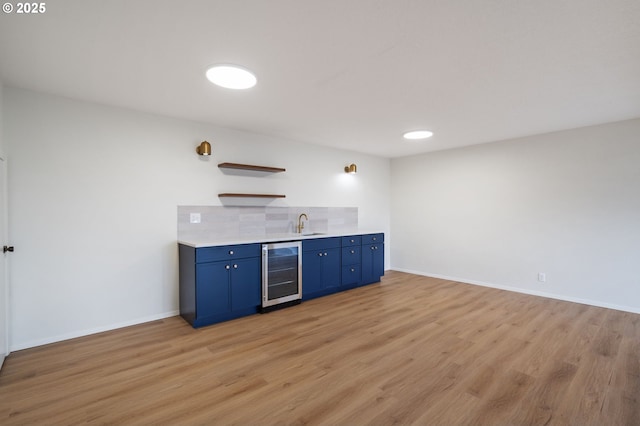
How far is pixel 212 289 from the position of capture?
3338 millimetres

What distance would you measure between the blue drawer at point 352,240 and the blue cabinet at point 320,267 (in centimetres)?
14

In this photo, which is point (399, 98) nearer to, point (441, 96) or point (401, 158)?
point (441, 96)

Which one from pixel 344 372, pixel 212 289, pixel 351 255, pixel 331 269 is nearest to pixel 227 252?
pixel 212 289

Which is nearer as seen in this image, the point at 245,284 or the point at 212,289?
the point at 212,289

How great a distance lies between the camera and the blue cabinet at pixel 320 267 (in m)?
4.24

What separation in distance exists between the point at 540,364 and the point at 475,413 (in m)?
1.05

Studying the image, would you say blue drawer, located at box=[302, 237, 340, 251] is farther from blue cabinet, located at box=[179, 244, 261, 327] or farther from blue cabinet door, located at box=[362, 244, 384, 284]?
blue cabinet, located at box=[179, 244, 261, 327]

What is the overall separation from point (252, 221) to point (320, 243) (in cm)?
103

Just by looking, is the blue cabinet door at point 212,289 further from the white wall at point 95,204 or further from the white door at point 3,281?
the white door at point 3,281

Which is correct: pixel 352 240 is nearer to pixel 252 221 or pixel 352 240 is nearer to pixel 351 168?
pixel 351 168

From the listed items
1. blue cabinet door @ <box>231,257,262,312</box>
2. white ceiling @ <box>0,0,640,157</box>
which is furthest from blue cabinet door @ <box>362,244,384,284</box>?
white ceiling @ <box>0,0,640,157</box>

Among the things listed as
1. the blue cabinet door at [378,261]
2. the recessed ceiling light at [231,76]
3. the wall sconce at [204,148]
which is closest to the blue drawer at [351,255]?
the blue cabinet door at [378,261]

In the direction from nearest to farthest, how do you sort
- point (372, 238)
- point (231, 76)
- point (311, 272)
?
point (231, 76) < point (311, 272) < point (372, 238)

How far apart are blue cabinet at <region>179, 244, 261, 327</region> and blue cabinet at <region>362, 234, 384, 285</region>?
203cm
